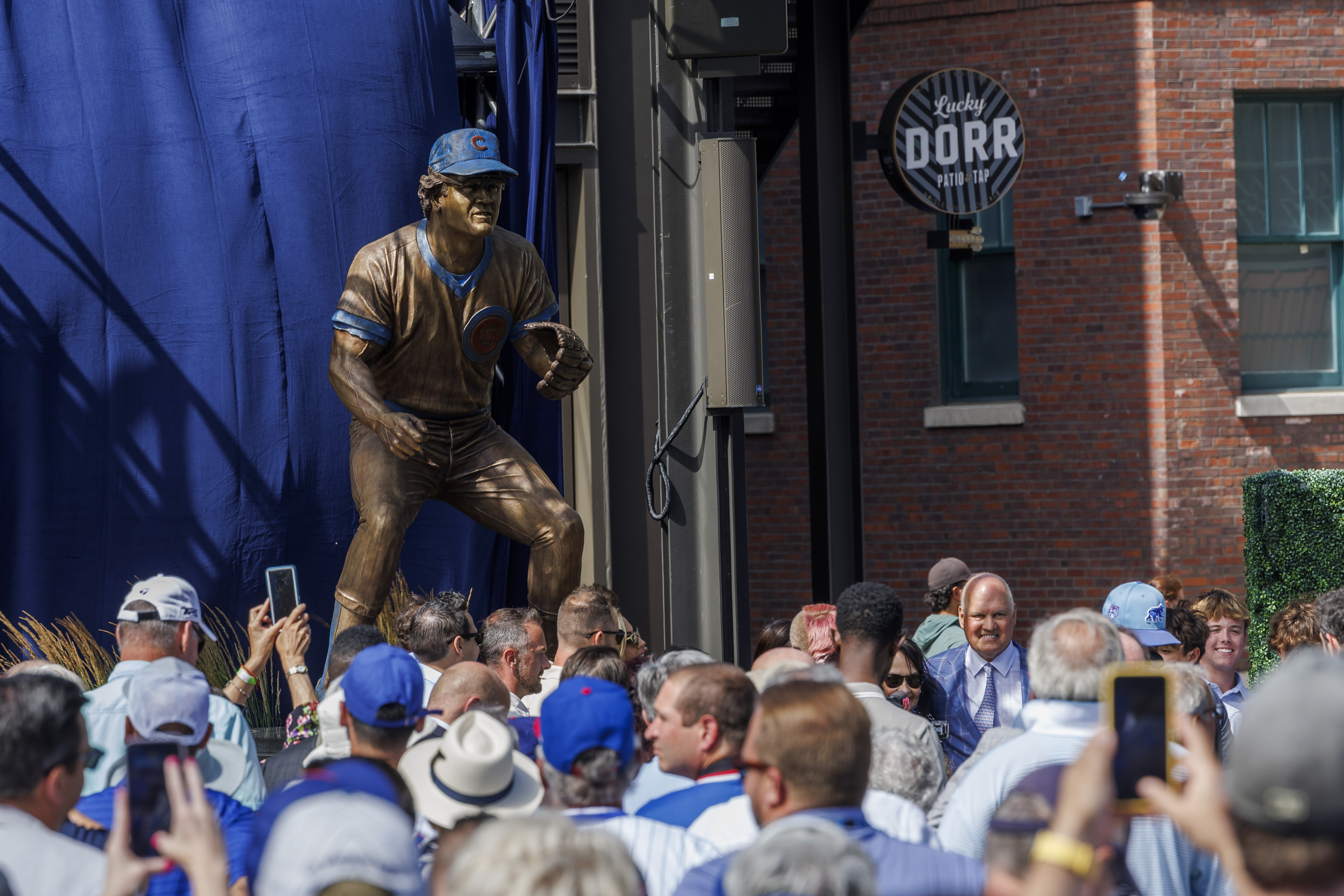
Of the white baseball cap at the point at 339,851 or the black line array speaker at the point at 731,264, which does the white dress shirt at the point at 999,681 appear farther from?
the white baseball cap at the point at 339,851

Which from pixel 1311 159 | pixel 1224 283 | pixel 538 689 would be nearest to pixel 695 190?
pixel 538 689

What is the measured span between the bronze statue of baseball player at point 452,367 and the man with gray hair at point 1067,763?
3.22m

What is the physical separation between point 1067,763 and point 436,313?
3801mm

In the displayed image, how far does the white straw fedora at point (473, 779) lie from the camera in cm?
282

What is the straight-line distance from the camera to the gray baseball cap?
1.57m

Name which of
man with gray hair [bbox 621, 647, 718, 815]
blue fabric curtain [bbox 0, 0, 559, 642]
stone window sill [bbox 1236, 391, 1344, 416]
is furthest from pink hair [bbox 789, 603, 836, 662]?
stone window sill [bbox 1236, 391, 1344, 416]

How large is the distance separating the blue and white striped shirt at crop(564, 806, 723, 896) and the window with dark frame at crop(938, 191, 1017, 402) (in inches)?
398

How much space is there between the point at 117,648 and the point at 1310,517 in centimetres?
761

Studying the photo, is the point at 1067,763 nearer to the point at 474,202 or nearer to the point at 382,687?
the point at 382,687

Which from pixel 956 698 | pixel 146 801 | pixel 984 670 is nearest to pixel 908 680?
pixel 956 698

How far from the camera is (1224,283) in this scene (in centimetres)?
1166

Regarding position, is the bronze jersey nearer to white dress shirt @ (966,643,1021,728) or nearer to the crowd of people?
the crowd of people

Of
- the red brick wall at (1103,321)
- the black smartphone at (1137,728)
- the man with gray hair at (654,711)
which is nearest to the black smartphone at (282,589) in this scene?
the man with gray hair at (654,711)

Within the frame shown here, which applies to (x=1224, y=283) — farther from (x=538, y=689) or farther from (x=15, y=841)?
(x=15, y=841)
